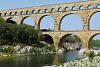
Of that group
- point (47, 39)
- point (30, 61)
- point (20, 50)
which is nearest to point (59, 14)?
point (47, 39)

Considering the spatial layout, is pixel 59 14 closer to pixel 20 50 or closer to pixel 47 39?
pixel 47 39

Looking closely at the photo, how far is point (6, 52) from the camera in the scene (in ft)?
285

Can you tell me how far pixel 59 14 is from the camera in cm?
10525

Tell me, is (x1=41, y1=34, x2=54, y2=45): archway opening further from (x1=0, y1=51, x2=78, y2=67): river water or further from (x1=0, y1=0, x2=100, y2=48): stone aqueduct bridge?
(x1=0, y1=51, x2=78, y2=67): river water

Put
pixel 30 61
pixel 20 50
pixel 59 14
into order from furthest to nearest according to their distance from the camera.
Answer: pixel 59 14, pixel 20 50, pixel 30 61

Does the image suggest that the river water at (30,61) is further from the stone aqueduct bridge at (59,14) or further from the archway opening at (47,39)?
the archway opening at (47,39)

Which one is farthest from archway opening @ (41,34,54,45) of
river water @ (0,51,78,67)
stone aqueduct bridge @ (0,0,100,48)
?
river water @ (0,51,78,67)

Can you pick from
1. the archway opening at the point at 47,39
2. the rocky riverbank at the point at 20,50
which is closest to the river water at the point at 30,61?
the rocky riverbank at the point at 20,50

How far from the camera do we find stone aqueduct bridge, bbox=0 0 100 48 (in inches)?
3794

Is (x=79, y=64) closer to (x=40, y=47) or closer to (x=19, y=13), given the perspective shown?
(x=40, y=47)

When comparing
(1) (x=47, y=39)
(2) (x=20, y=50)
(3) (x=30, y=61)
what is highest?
(1) (x=47, y=39)

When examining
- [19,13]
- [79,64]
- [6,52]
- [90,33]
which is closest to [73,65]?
[79,64]

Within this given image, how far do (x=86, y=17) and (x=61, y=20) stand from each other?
10.5 metres

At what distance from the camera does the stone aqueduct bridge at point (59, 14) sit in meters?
96.4
